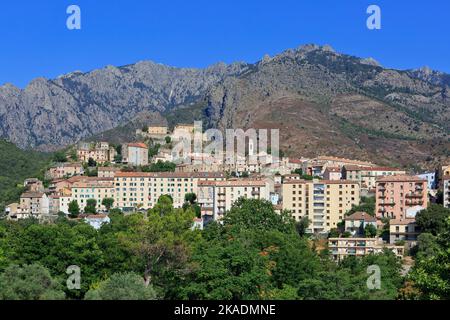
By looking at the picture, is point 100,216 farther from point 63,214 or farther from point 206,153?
point 206,153

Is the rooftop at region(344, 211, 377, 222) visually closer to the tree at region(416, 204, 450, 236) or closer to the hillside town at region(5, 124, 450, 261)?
the hillside town at region(5, 124, 450, 261)

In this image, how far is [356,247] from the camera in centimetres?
6078

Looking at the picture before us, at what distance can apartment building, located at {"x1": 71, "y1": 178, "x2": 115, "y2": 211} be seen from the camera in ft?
292

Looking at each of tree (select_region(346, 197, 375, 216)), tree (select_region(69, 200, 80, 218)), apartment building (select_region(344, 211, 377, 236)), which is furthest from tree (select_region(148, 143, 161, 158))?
apartment building (select_region(344, 211, 377, 236))

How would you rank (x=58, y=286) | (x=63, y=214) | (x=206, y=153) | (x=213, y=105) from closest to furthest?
(x=58, y=286)
(x=63, y=214)
(x=206, y=153)
(x=213, y=105)

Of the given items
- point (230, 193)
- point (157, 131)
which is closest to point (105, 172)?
point (230, 193)

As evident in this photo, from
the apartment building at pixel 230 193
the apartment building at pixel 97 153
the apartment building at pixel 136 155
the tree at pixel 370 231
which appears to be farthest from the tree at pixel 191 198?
the apartment building at pixel 97 153

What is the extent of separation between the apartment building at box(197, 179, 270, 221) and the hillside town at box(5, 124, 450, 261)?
10 cm

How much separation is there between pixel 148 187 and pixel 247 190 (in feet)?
45.4

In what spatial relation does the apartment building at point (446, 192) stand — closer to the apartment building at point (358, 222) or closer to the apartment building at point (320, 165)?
the apartment building at point (358, 222)

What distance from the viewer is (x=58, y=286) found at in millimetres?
28406

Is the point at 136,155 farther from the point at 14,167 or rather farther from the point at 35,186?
the point at 14,167
